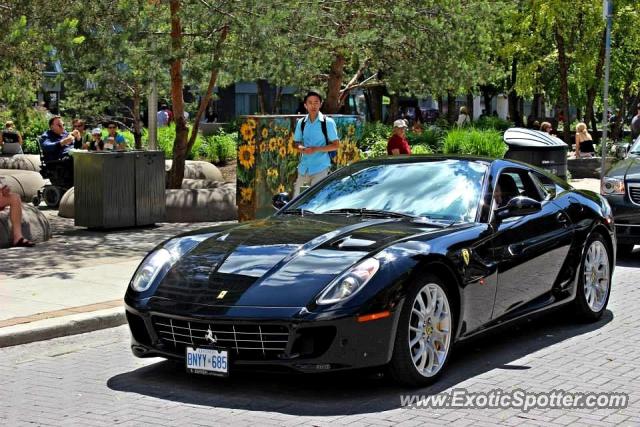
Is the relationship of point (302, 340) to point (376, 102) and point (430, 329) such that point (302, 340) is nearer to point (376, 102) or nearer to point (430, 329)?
point (430, 329)

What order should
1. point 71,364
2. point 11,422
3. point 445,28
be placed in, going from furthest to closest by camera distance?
point 445,28, point 71,364, point 11,422

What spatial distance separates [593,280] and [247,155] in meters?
6.99

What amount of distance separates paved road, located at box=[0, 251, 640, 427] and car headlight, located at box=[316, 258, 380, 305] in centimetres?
51

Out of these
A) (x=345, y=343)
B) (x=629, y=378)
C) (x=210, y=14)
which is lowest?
(x=629, y=378)

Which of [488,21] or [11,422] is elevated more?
[488,21]

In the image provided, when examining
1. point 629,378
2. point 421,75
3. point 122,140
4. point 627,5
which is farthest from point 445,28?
point 629,378

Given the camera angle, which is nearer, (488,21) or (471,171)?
(471,171)

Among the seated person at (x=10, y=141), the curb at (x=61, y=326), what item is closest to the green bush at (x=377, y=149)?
the seated person at (x=10, y=141)

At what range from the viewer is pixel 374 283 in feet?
20.8

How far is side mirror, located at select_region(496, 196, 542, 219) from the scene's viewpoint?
7.66 m

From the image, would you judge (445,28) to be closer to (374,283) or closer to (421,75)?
(421,75)

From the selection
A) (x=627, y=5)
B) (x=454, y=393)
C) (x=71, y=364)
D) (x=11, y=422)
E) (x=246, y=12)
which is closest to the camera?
(x=11, y=422)

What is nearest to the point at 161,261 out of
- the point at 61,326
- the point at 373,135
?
the point at 61,326

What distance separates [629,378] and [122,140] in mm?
15582
